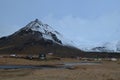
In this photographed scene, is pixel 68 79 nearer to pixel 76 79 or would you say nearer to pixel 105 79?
pixel 76 79

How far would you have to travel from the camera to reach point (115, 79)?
53.9 m

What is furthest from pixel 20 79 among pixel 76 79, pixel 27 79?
pixel 76 79

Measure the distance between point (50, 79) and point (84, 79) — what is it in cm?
546

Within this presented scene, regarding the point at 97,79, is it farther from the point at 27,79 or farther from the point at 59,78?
the point at 27,79

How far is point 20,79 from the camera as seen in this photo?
174 feet

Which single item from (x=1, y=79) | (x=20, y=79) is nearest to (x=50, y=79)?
(x=20, y=79)

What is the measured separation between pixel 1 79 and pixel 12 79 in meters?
2.01

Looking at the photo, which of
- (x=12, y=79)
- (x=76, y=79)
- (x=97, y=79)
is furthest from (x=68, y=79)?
(x=12, y=79)

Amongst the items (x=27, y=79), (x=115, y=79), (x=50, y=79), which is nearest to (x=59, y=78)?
(x=50, y=79)

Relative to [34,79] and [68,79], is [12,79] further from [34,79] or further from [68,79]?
[68,79]

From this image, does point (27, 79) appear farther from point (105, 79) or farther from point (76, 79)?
point (105, 79)

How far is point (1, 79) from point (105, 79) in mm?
16970

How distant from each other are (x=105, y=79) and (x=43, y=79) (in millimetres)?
10165

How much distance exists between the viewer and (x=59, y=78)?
181 ft
